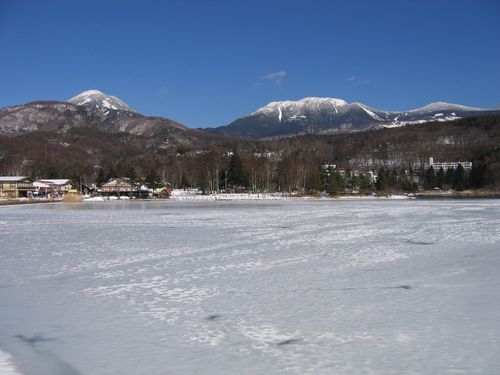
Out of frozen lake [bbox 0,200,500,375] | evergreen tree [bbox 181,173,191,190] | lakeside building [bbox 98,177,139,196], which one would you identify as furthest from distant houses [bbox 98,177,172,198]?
frozen lake [bbox 0,200,500,375]

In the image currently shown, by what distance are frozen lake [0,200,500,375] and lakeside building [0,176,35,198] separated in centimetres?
8573

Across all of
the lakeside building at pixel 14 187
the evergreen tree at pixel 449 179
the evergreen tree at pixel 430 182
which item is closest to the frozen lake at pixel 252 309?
the lakeside building at pixel 14 187

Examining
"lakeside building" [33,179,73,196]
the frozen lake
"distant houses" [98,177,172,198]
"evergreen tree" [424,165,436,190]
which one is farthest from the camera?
"evergreen tree" [424,165,436,190]

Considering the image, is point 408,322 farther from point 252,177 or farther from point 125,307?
point 252,177

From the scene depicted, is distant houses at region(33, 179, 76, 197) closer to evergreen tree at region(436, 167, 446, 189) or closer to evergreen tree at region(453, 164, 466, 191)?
evergreen tree at region(436, 167, 446, 189)

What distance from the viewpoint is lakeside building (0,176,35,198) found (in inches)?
3546

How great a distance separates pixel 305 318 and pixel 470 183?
95.5 metres

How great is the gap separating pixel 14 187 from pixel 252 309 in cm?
9538

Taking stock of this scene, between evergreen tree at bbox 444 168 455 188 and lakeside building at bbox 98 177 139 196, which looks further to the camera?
evergreen tree at bbox 444 168 455 188

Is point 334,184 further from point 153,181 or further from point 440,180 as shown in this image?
point 440,180

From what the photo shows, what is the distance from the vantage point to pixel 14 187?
91438mm

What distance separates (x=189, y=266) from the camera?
10.6 m

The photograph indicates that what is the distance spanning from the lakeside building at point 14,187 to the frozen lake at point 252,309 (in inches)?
3375

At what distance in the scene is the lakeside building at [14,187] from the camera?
90.1 metres
